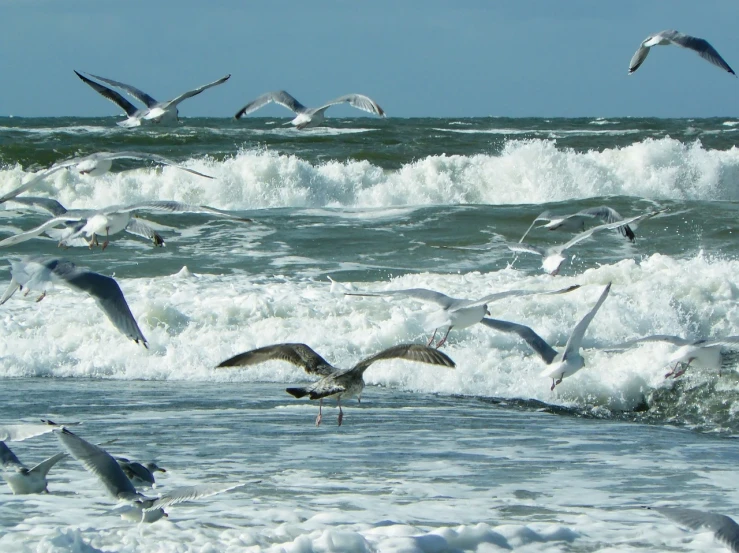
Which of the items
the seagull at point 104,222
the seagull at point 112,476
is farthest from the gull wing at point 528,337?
the seagull at point 112,476

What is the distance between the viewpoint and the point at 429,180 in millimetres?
26078

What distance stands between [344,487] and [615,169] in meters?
23.1

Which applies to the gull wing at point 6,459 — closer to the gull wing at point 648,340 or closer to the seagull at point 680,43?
the gull wing at point 648,340

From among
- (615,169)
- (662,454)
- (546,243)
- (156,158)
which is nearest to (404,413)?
(662,454)

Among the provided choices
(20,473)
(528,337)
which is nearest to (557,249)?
(528,337)

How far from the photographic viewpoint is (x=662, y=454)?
22.8 ft

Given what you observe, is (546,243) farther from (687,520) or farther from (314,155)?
(687,520)

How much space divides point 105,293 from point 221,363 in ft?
2.78

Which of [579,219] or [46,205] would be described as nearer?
[46,205]

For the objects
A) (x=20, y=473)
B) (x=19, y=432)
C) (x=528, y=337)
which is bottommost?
(x=20, y=473)

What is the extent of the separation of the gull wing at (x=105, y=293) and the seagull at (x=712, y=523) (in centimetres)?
297

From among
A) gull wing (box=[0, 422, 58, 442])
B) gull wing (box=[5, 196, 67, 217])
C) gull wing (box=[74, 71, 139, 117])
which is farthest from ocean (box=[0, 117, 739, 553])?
gull wing (box=[74, 71, 139, 117])

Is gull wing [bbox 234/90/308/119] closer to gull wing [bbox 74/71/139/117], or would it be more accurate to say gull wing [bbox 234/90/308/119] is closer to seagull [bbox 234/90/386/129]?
seagull [bbox 234/90/386/129]

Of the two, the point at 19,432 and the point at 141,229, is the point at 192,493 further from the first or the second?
the point at 141,229
